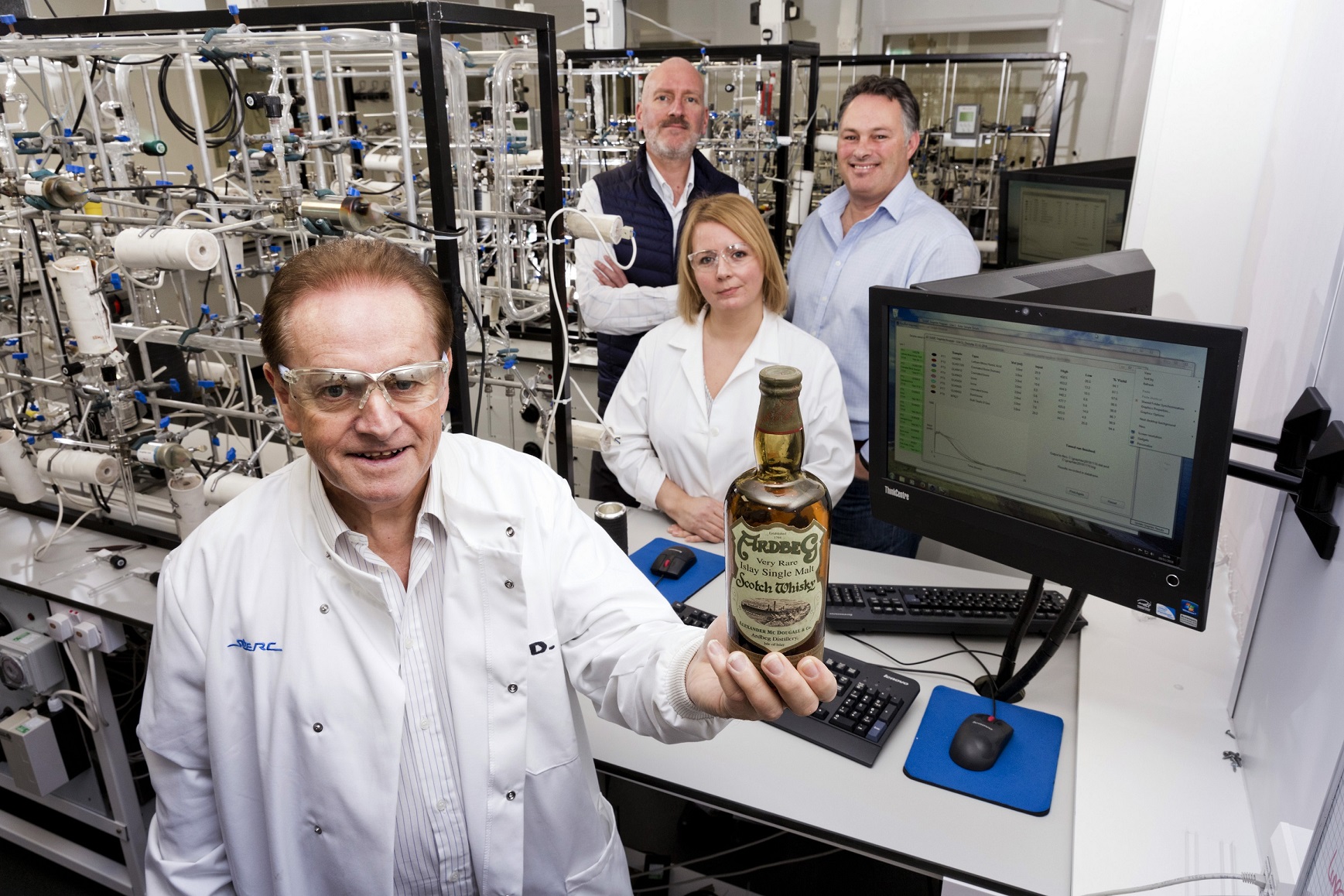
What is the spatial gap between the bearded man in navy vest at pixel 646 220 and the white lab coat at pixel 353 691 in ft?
4.91

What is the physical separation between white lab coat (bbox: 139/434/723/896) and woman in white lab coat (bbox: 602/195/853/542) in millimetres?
805

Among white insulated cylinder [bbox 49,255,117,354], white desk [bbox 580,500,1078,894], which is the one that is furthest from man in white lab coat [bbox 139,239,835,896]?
white insulated cylinder [bbox 49,255,117,354]

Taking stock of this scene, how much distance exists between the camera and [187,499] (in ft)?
6.06

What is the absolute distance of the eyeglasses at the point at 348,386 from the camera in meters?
1.00

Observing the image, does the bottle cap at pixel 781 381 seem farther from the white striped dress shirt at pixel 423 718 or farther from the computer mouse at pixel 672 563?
the computer mouse at pixel 672 563

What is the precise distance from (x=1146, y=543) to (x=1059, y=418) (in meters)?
0.20

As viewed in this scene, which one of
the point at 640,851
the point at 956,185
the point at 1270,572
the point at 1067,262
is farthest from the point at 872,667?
the point at 956,185

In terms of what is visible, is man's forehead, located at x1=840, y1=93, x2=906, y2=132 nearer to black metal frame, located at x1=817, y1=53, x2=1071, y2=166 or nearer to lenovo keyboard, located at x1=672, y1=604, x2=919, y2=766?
lenovo keyboard, located at x1=672, y1=604, x2=919, y2=766

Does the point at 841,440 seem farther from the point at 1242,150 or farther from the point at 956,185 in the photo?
the point at 956,185

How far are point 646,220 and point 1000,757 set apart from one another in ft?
6.76

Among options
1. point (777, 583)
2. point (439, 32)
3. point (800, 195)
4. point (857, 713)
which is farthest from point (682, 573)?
point (800, 195)

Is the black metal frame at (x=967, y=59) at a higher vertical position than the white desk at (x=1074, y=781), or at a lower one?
higher

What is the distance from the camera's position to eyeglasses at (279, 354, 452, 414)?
1.00m

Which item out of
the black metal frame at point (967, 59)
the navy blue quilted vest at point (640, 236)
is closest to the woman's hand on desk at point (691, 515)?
the navy blue quilted vest at point (640, 236)
